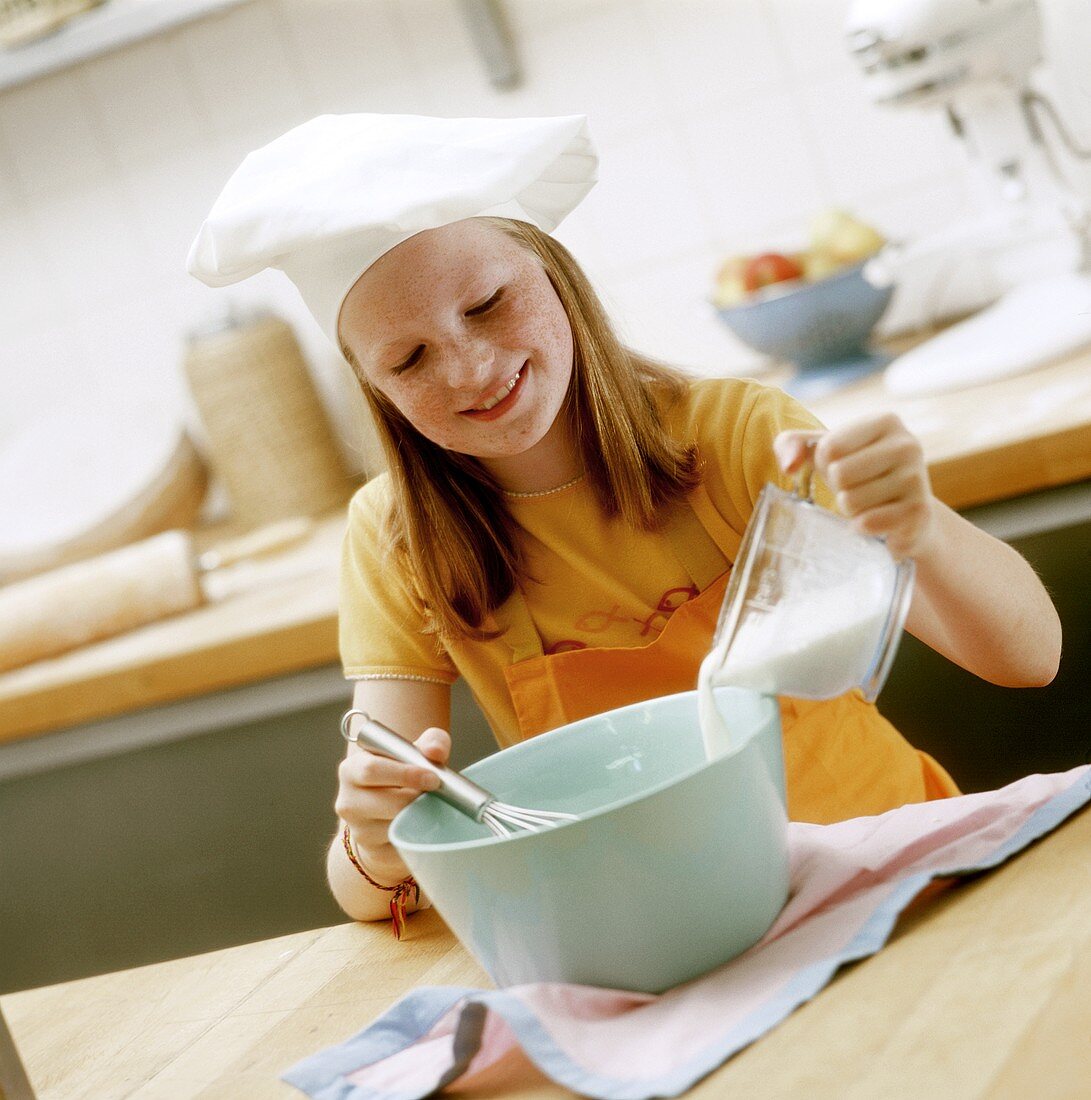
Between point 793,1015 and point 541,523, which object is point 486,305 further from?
point 793,1015

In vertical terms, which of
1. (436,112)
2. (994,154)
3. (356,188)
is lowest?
(994,154)

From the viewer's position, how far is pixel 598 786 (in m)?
0.71

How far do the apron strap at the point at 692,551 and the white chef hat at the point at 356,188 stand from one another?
0.27 m

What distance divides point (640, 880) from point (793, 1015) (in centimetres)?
7

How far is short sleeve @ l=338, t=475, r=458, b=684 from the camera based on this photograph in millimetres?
991

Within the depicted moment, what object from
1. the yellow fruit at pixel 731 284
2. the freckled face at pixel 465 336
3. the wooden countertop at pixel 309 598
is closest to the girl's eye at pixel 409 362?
the freckled face at pixel 465 336

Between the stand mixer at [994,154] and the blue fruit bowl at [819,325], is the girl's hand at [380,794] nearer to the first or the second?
the stand mixer at [994,154]

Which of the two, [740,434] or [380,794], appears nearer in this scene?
[380,794]

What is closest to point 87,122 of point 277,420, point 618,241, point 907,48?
point 277,420

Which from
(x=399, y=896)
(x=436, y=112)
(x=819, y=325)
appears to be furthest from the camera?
(x=436, y=112)

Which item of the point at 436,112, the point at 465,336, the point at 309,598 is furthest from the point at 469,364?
the point at 436,112

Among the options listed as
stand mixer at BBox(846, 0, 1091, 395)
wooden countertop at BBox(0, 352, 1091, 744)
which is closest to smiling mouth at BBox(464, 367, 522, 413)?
wooden countertop at BBox(0, 352, 1091, 744)

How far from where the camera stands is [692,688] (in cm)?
94

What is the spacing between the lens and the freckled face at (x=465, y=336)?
2.64 ft
